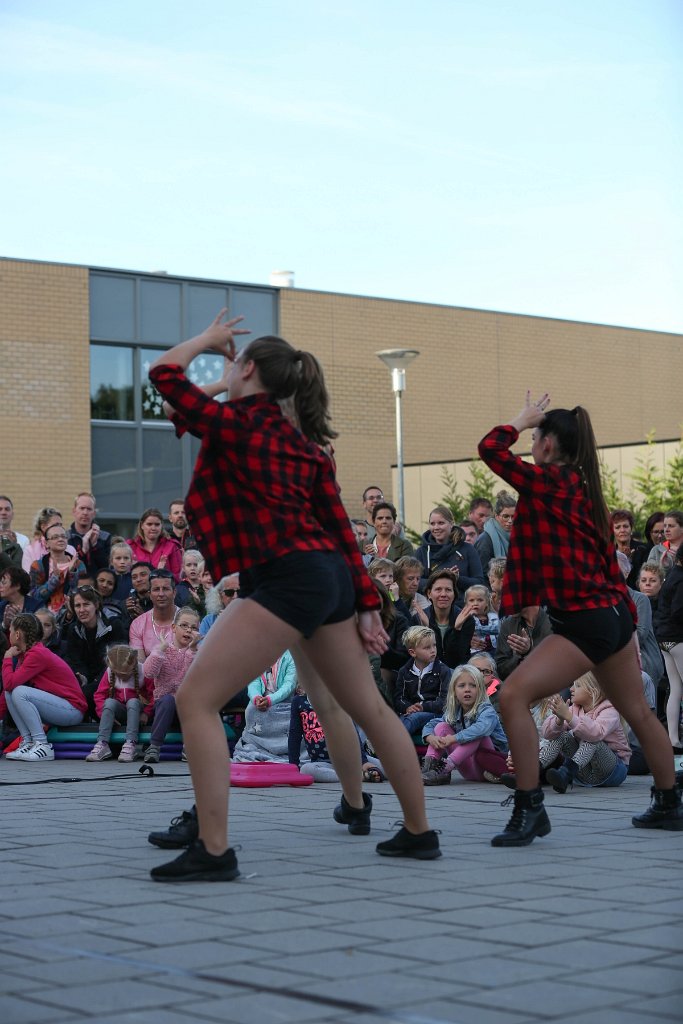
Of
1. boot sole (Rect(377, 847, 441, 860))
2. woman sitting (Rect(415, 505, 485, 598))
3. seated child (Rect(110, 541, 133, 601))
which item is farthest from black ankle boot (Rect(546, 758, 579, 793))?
seated child (Rect(110, 541, 133, 601))

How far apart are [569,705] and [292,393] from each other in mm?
4537

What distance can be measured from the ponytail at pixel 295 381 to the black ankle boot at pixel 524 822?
174 centimetres

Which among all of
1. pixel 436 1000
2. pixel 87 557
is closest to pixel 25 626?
pixel 87 557

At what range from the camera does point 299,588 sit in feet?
16.6

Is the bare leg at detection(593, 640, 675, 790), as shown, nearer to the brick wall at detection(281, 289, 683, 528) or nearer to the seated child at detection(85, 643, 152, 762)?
the seated child at detection(85, 643, 152, 762)

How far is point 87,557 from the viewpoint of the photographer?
1391cm

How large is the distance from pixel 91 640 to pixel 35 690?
0.94 m

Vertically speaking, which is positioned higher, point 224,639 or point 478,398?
point 478,398

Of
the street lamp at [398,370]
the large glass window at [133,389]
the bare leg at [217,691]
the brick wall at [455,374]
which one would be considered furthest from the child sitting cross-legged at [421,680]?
the brick wall at [455,374]

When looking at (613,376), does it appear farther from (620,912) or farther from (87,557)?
(620,912)

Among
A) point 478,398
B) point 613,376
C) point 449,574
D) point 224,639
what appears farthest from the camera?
point 613,376

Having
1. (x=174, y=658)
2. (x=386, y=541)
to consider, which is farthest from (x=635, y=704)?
(x=386, y=541)

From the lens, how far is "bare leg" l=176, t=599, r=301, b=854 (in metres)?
4.97

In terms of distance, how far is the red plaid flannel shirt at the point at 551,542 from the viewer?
602 cm
